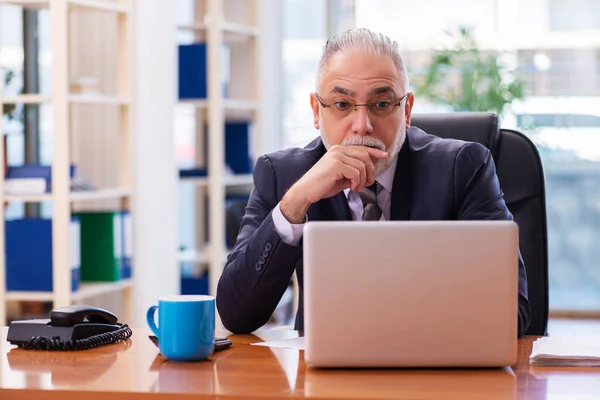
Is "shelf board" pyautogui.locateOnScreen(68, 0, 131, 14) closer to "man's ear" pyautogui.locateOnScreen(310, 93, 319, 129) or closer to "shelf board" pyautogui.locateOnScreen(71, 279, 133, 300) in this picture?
"shelf board" pyautogui.locateOnScreen(71, 279, 133, 300)

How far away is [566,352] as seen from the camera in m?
1.46

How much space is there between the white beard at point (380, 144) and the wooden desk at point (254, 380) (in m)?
0.52

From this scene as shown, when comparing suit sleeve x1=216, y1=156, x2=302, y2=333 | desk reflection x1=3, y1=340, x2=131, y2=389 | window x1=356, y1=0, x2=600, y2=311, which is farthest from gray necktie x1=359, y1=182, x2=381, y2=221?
window x1=356, y1=0, x2=600, y2=311

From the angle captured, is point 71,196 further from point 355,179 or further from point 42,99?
point 355,179

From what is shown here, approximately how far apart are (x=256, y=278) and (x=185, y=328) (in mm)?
371

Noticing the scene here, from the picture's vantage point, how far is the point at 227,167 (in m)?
4.98

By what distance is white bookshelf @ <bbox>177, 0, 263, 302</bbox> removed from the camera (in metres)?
4.61

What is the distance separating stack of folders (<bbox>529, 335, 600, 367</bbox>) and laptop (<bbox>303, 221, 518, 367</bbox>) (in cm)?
14

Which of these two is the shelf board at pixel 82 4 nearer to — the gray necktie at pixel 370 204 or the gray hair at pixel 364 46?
the gray hair at pixel 364 46

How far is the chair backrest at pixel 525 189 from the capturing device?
2.04 meters

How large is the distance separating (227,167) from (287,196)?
3.25 metres

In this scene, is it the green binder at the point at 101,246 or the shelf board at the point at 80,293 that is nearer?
the shelf board at the point at 80,293

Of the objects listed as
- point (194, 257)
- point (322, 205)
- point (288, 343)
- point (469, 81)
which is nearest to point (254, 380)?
point (288, 343)

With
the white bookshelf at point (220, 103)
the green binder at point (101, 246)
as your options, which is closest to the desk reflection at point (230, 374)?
the green binder at point (101, 246)
